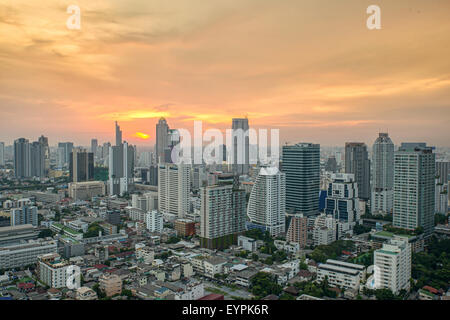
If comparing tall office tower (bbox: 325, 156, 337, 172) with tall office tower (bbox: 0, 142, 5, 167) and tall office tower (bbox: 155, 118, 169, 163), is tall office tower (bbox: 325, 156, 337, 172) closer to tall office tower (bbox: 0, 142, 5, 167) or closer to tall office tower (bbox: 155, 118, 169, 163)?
tall office tower (bbox: 155, 118, 169, 163)

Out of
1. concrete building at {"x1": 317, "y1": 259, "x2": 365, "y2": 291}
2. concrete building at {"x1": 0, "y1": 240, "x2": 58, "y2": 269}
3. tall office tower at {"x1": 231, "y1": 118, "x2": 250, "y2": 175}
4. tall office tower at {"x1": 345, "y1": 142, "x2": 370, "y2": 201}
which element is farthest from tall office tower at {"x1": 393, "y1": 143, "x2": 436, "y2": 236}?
tall office tower at {"x1": 231, "y1": 118, "x2": 250, "y2": 175}

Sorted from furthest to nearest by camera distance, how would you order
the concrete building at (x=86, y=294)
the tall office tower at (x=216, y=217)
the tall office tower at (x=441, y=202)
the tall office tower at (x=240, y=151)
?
1. the tall office tower at (x=240, y=151)
2. the tall office tower at (x=441, y=202)
3. the tall office tower at (x=216, y=217)
4. the concrete building at (x=86, y=294)

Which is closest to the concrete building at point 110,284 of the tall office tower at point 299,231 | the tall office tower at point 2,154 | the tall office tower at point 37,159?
the tall office tower at point 299,231

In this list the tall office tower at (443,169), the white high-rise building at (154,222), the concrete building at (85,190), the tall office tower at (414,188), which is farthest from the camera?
the concrete building at (85,190)

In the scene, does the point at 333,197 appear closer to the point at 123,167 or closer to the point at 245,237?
the point at 245,237

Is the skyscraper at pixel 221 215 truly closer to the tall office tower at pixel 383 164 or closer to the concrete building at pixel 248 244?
the concrete building at pixel 248 244

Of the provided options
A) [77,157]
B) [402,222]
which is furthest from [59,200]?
[402,222]
